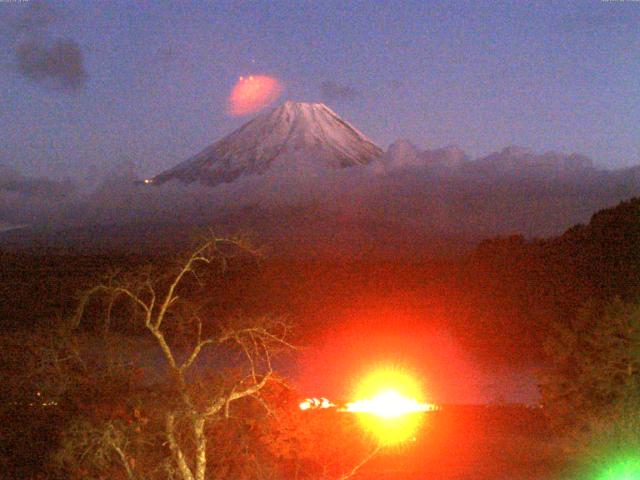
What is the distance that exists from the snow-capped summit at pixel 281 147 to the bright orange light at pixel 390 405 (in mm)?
25591

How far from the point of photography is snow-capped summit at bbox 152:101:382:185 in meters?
38.1

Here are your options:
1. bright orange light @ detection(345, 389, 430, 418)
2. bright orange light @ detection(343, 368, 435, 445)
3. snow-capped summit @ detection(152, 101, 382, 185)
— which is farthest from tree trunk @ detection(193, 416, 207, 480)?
snow-capped summit @ detection(152, 101, 382, 185)

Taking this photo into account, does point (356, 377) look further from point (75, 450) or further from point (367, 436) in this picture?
point (75, 450)

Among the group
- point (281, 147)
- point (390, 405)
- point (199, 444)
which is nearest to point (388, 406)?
point (390, 405)

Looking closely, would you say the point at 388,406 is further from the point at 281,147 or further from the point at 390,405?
the point at 281,147

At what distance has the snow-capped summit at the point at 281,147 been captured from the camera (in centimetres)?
3812

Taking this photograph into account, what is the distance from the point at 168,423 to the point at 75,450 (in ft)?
5.53

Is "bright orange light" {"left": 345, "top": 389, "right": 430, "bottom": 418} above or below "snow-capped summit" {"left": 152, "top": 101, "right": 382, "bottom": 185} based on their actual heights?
below

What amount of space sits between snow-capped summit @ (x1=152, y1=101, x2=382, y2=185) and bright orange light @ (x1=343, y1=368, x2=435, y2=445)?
84.0 feet

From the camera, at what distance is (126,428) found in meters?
6.42

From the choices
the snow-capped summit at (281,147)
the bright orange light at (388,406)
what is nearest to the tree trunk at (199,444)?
the bright orange light at (388,406)

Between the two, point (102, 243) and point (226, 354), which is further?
point (102, 243)

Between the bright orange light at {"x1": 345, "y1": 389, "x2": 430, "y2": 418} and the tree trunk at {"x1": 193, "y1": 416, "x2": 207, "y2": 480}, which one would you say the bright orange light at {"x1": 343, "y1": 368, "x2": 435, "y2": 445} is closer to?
the bright orange light at {"x1": 345, "y1": 389, "x2": 430, "y2": 418}

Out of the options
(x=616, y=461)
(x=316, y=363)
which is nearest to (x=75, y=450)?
(x=616, y=461)
